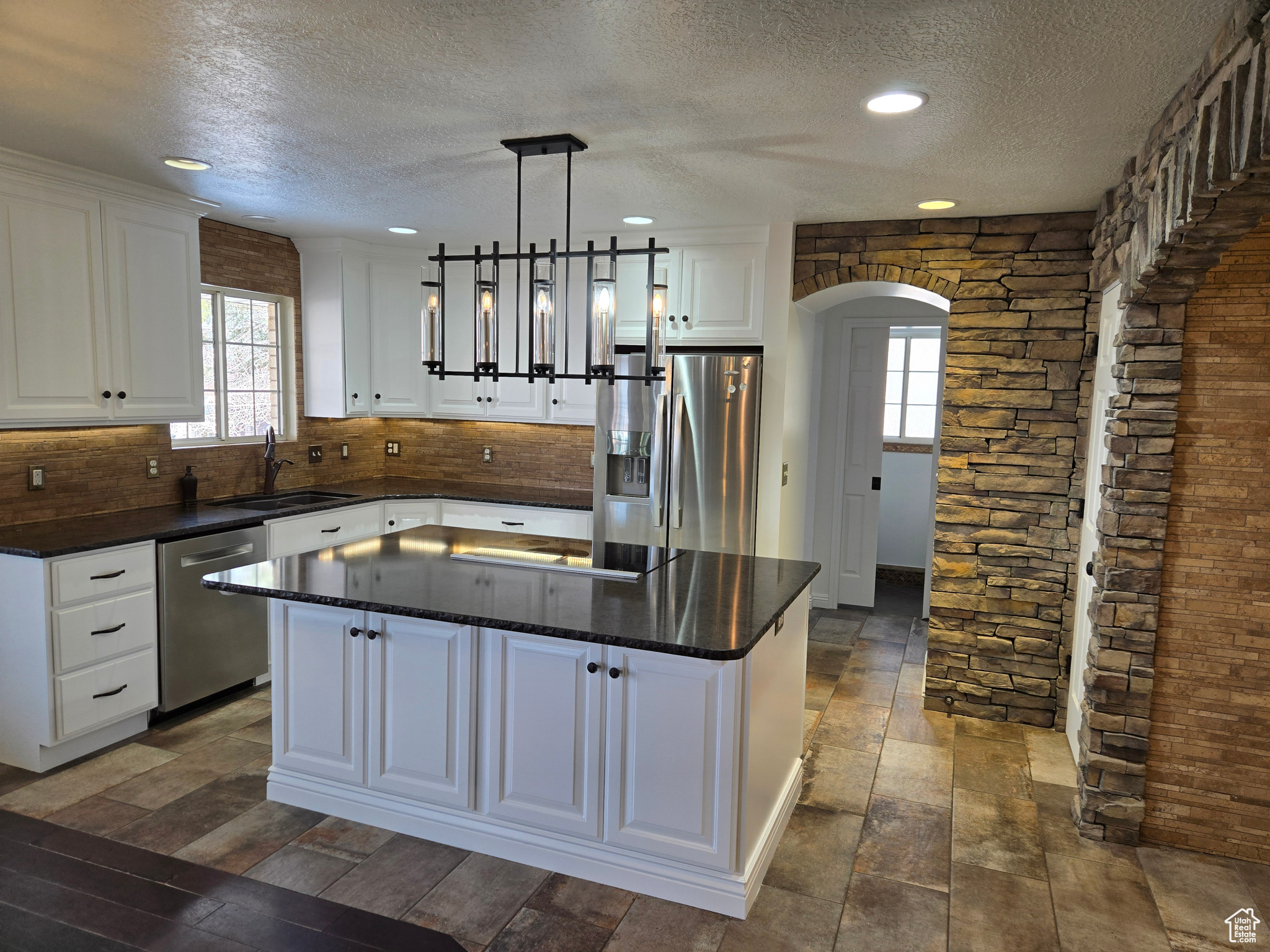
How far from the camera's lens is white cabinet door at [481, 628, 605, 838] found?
8.46 ft

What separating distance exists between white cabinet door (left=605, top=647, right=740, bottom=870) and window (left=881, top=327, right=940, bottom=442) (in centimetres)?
473

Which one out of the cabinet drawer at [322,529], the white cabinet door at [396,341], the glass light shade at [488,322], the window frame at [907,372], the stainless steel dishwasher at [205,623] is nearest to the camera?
the glass light shade at [488,322]

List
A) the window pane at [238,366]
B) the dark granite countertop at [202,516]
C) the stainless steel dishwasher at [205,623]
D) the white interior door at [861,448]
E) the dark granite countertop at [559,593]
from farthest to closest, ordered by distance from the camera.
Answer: the white interior door at [861,448]
the window pane at [238,366]
the stainless steel dishwasher at [205,623]
the dark granite countertop at [202,516]
the dark granite countertop at [559,593]

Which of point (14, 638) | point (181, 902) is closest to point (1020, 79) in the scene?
point (181, 902)

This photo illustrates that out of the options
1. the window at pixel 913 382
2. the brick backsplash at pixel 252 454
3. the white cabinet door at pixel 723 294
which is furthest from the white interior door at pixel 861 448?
the brick backsplash at pixel 252 454

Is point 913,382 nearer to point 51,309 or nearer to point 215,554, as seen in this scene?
point 215,554

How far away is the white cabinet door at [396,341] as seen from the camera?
17.4ft

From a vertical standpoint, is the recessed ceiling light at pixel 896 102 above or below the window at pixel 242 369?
above

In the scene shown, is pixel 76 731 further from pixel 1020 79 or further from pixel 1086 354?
pixel 1086 354

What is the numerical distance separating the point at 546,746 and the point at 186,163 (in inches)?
106

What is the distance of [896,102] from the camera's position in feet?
8.11

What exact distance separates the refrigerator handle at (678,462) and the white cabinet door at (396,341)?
1838 millimetres

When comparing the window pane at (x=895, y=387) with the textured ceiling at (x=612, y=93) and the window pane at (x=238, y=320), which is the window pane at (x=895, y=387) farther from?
the window pane at (x=238, y=320)

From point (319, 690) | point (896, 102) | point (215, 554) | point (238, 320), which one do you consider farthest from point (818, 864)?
point (238, 320)
